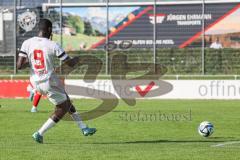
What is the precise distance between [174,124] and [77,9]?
20.8 metres

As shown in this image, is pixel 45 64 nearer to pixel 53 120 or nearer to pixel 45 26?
pixel 45 26

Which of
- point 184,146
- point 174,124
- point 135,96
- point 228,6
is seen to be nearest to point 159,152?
point 184,146

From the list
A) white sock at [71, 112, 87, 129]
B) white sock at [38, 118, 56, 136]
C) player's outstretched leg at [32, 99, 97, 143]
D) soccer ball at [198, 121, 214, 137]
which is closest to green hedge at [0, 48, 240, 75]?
soccer ball at [198, 121, 214, 137]

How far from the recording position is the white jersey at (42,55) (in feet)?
39.8

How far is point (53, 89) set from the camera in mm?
12312

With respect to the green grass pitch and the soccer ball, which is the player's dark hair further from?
the soccer ball

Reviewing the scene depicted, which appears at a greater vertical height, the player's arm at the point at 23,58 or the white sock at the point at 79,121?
the player's arm at the point at 23,58

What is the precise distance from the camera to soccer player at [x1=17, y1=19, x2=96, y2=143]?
12.1 m

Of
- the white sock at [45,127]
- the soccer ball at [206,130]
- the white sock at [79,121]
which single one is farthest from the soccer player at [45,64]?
the soccer ball at [206,130]

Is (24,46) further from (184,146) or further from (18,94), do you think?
(18,94)

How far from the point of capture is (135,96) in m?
28.8

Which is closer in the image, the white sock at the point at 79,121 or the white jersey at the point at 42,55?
the white jersey at the point at 42,55

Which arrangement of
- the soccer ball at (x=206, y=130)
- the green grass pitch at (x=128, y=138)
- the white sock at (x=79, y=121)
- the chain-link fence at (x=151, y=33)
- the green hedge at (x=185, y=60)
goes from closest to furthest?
the green grass pitch at (x=128, y=138), the white sock at (x=79, y=121), the soccer ball at (x=206, y=130), the green hedge at (x=185, y=60), the chain-link fence at (x=151, y=33)

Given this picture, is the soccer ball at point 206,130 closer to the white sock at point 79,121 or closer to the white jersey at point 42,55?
the white sock at point 79,121
